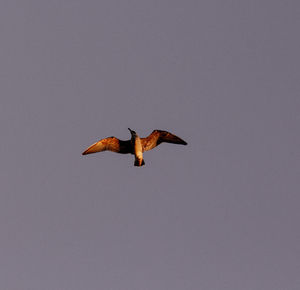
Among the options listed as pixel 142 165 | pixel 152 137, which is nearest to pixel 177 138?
pixel 152 137

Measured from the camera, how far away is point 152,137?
59.0m

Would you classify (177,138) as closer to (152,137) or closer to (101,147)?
(152,137)

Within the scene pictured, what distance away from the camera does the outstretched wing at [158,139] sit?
192ft

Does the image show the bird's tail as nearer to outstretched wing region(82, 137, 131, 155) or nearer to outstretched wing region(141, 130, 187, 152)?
outstretched wing region(82, 137, 131, 155)

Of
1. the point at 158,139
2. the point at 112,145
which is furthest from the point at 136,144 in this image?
the point at 158,139

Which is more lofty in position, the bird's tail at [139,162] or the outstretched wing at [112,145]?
the outstretched wing at [112,145]

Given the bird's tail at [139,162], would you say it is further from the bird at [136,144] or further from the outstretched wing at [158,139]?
the outstretched wing at [158,139]

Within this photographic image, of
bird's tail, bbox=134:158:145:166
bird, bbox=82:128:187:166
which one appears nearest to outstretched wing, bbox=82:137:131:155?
bird, bbox=82:128:187:166

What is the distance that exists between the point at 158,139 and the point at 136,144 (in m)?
3.71

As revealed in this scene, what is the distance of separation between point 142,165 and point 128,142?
12.1 feet

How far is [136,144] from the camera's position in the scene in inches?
2224

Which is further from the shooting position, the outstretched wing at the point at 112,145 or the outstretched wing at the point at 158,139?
the outstretched wing at the point at 158,139

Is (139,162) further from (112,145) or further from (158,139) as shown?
(158,139)

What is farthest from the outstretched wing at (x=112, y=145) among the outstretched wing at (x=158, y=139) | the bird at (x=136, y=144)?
the outstretched wing at (x=158, y=139)
